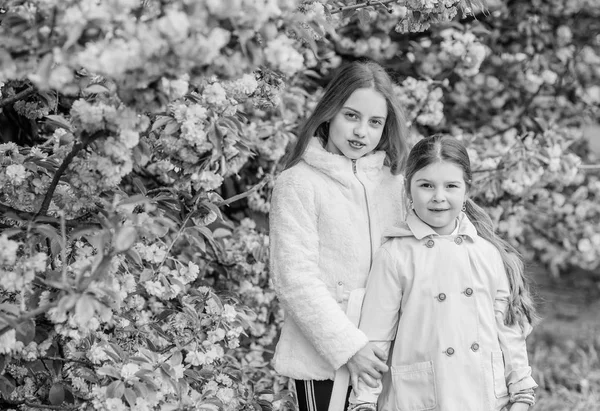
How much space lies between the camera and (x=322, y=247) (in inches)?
102

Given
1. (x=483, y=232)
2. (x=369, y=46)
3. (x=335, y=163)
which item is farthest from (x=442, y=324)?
(x=369, y=46)

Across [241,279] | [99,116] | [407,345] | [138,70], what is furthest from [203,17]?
[241,279]

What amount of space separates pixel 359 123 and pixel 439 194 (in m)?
0.35

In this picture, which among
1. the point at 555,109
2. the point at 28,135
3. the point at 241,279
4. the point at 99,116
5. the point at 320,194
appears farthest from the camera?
the point at 555,109

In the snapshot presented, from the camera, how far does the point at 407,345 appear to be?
2.46 m

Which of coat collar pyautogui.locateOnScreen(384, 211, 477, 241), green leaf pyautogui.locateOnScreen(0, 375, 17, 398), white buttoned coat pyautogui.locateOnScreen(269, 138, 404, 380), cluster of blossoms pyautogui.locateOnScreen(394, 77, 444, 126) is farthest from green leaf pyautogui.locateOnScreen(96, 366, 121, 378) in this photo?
cluster of blossoms pyautogui.locateOnScreen(394, 77, 444, 126)

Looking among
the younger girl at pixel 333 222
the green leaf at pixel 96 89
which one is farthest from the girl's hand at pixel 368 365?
the green leaf at pixel 96 89

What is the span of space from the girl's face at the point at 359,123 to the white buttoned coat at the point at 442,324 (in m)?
0.29

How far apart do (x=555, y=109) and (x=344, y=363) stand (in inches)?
115

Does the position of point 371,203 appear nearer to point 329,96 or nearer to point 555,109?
point 329,96

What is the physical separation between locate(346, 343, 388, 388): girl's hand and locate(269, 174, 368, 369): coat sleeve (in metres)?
0.03

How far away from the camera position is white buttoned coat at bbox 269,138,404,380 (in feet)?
8.06

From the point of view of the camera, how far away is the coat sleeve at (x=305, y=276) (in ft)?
7.98

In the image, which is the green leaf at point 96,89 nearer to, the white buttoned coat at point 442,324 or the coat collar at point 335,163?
the coat collar at point 335,163
